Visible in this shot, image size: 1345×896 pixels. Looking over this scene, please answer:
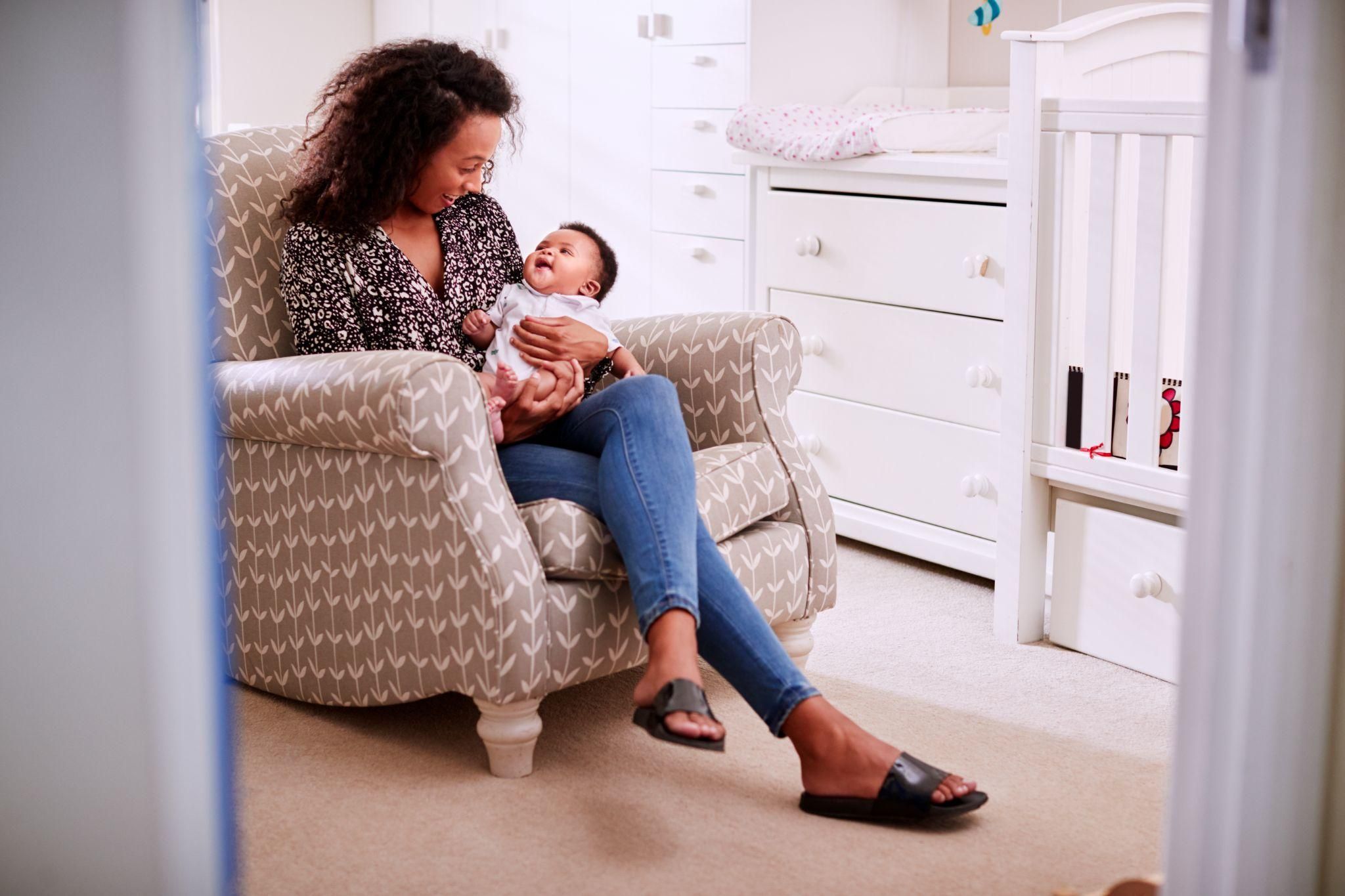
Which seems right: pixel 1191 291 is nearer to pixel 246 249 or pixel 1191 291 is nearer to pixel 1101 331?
pixel 1101 331

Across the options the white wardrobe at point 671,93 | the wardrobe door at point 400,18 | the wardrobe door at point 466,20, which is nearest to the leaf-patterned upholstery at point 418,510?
the white wardrobe at point 671,93

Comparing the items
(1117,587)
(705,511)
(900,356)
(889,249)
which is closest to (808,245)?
(889,249)

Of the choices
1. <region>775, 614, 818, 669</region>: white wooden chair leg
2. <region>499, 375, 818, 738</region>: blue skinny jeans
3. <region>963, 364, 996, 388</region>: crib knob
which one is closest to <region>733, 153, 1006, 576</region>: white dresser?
<region>963, 364, 996, 388</region>: crib knob

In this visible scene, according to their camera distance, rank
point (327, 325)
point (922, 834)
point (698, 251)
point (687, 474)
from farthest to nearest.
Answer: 1. point (698, 251)
2. point (327, 325)
3. point (687, 474)
4. point (922, 834)

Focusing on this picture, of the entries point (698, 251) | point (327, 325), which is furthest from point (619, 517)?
point (698, 251)

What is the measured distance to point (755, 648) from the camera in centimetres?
159

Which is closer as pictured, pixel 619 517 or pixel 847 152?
pixel 619 517

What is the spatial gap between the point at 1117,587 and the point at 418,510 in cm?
109

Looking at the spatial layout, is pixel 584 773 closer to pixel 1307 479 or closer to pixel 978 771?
pixel 978 771

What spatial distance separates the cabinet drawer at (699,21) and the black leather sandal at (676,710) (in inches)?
75.0

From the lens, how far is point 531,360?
186 cm

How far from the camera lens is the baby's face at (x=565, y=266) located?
195 centimetres

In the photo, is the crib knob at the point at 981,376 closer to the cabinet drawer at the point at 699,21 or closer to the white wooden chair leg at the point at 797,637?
the white wooden chair leg at the point at 797,637

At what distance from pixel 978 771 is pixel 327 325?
101 cm
